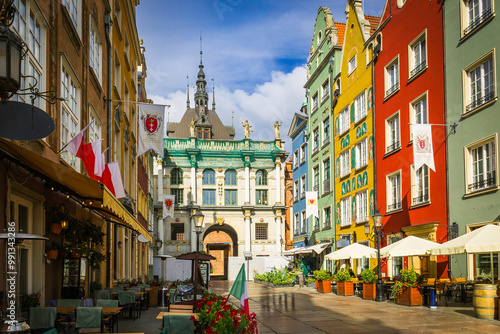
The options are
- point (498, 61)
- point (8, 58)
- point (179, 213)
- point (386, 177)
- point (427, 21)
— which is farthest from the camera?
point (179, 213)

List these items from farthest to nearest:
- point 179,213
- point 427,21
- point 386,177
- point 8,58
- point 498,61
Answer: point 179,213 → point 386,177 → point 427,21 → point 498,61 → point 8,58

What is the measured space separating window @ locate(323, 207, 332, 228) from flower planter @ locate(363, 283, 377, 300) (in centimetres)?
1565

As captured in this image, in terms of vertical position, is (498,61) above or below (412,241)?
above

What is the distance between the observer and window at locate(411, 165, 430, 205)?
77.9 feet

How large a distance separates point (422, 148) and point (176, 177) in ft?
122

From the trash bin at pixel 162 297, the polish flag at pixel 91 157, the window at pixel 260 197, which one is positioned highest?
the window at pixel 260 197

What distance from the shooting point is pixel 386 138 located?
28.2m

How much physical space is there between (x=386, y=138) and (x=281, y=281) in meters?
13.4

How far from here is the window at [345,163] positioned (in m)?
34.7

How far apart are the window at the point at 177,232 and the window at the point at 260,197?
27.3 ft

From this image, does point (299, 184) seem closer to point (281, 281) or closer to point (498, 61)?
point (281, 281)

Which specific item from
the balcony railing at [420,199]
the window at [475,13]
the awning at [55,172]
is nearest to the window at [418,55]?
the window at [475,13]

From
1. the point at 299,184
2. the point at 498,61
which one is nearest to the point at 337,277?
the point at 498,61

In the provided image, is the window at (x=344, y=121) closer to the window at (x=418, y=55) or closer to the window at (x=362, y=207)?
the window at (x=362, y=207)
